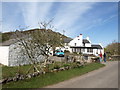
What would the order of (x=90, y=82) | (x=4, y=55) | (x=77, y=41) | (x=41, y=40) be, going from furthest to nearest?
(x=77, y=41), (x=4, y=55), (x=41, y=40), (x=90, y=82)

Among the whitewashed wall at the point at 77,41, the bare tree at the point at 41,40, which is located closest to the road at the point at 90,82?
the bare tree at the point at 41,40

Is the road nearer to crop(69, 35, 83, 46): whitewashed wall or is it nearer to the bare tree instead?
the bare tree

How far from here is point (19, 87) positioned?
7395 mm

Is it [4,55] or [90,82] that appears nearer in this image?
[90,82]

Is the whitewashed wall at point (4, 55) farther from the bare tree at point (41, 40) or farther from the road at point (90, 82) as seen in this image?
the road at point (90, 82)

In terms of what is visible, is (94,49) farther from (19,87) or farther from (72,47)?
(19,87)

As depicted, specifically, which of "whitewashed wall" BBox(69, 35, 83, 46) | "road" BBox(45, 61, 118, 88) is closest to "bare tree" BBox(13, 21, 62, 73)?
"road" BBox(45, 61, 118, 88)

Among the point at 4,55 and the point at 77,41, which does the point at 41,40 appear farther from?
the point at 77,41

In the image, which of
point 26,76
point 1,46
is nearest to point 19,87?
point 26,76

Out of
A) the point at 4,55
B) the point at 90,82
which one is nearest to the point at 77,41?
the point at 4,55

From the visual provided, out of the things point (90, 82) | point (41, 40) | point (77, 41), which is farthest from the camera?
point (77, 41)

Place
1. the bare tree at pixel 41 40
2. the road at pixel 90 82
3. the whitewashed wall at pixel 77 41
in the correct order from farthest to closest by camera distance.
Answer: the whitewashed wall at pixel 77 41 → the bare tree at pixel 41 40 → the road at pixel 90 82

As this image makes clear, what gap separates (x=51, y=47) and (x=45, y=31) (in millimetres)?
1776

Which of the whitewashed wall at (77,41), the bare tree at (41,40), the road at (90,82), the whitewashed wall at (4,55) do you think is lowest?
the road at (90,82)
